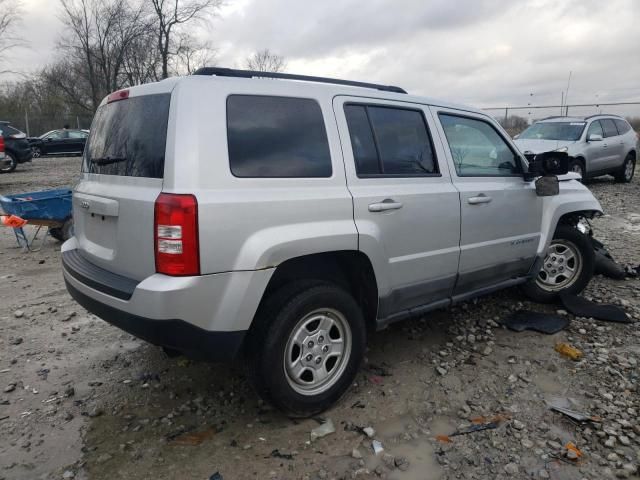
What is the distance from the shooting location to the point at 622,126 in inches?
539

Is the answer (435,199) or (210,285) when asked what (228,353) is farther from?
(435,199)

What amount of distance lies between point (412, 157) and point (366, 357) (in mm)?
1568

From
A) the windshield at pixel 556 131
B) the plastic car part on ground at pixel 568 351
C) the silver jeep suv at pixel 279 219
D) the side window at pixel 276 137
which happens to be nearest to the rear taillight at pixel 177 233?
the silver jeep suv at pixel 279 219

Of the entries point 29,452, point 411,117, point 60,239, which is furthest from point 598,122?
point 29,452

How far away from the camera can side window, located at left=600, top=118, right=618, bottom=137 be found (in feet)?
42.2

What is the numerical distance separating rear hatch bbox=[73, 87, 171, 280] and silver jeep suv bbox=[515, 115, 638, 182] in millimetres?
10411

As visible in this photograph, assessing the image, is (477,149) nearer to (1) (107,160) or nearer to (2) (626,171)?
(1) (107,160)

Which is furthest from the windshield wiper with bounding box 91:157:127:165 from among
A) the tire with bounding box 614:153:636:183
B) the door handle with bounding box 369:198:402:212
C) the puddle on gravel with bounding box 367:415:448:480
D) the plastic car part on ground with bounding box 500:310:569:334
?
the tire with bounding box 614:153:636:183

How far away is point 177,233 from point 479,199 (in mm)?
2353

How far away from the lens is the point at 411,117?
3510 mm

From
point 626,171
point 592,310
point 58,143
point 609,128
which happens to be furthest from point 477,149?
point 58,143

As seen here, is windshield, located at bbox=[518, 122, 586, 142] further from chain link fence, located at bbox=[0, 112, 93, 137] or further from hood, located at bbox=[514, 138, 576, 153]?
chain link fence, located at bbox=[0, 112, 93, 137]

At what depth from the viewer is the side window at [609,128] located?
42.2ft

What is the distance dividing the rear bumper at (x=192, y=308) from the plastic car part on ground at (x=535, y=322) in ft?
8.88
